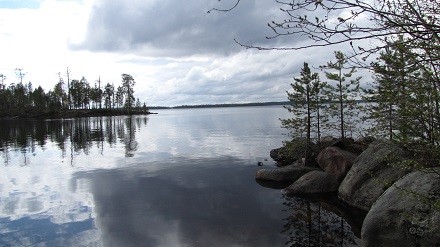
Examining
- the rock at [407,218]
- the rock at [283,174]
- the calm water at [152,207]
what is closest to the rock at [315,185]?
the calm water at [152,207]

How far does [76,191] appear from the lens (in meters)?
19.4

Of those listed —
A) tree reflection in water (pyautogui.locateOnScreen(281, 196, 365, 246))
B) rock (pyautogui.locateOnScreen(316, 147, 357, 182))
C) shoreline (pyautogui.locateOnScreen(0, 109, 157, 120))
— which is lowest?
tree reflection in water (pyautogui.locateOnScreen(281, 196, 365, 246))

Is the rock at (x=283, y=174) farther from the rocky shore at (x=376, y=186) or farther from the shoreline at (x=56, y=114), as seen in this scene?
the shoreline at (x=56, y=114)

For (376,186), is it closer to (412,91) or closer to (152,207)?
(152,207)

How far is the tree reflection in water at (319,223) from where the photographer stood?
12031 millimetres

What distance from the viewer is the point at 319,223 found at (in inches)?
550

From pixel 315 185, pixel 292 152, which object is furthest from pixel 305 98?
pixel 315 185

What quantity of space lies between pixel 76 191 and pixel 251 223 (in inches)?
455

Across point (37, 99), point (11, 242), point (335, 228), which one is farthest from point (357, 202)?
point (37, 99)

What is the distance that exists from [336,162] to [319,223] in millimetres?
7686

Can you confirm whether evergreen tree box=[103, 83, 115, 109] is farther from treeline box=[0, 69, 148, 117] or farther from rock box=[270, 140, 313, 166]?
rock box=[270, 140, 313, 166]

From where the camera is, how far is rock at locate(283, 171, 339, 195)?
1867 cm

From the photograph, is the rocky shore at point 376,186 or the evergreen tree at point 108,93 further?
the evergreen tree at point 108,93

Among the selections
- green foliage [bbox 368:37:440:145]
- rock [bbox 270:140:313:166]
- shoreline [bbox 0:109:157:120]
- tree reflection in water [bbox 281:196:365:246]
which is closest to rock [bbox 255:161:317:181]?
rock [bbox 270:140:313:166]
